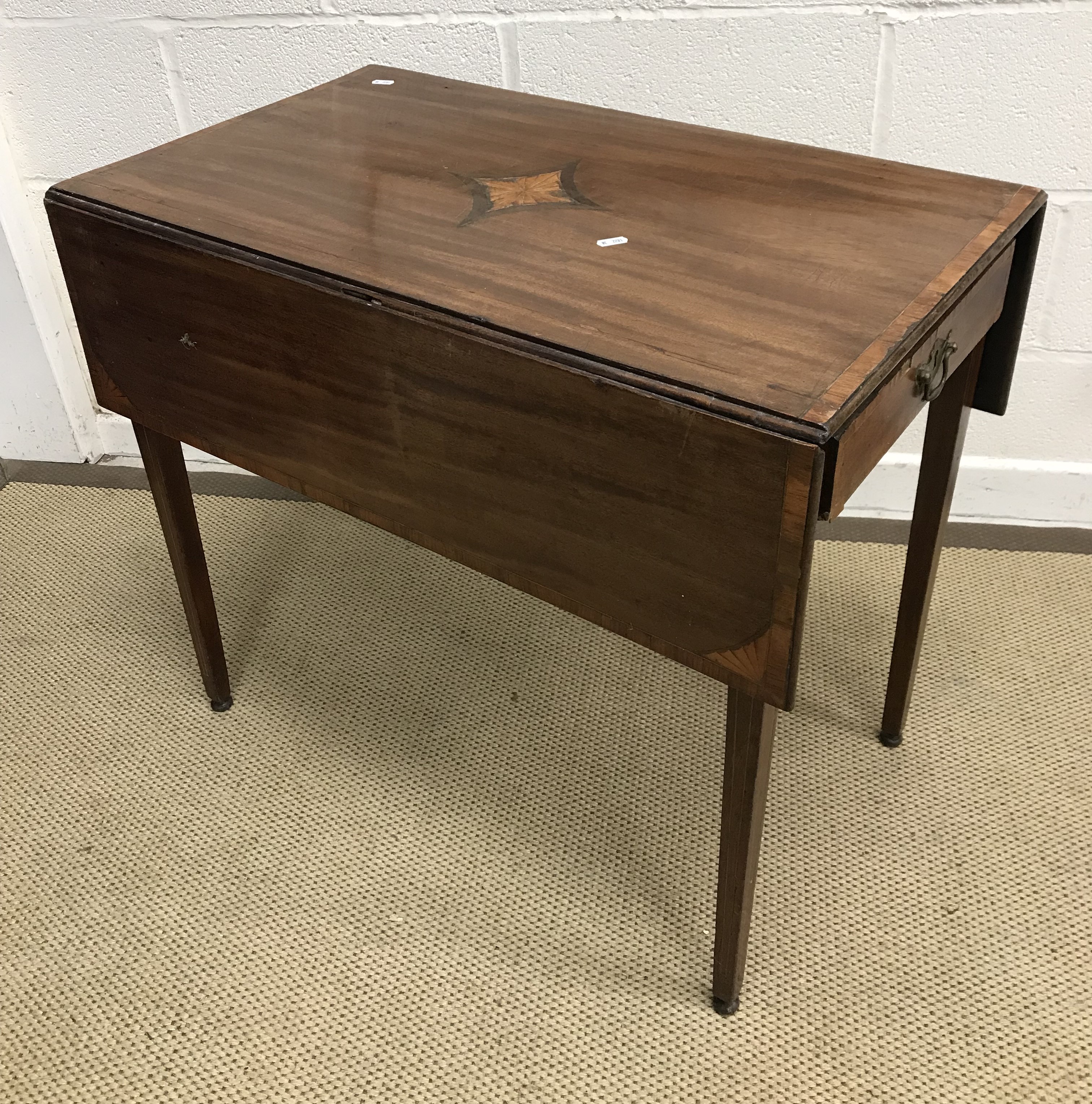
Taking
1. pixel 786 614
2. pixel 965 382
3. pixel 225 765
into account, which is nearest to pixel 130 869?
pixel 225 765

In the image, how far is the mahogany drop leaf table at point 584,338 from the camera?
89 cm

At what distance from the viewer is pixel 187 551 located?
1467 mm

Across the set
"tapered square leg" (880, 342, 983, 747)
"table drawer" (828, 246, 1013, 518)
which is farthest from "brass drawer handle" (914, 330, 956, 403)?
"tapered square leg" (880, 342, 983, 747)

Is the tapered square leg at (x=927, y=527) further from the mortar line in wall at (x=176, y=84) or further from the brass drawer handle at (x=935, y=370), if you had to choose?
the mortar line in wall at (x=176, y=84)

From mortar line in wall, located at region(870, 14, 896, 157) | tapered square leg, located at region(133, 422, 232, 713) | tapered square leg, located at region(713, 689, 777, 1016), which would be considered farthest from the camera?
mortar line in wall, located at region(870, 14, 896, 157)

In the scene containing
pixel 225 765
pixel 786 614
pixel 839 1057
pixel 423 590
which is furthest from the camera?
pixel 423 590

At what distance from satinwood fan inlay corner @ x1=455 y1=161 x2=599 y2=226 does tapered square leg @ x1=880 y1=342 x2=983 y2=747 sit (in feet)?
1.38

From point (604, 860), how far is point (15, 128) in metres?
1.40

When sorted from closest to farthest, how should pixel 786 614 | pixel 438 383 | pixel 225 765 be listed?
pixel 786 614
pixel 438 383
pixel 225 765

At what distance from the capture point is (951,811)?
1.41 meters

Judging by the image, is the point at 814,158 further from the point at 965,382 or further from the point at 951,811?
the point at 951,811

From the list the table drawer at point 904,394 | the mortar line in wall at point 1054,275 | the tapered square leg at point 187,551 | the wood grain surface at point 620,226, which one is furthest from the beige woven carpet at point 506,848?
the wood grain surface at point 620,226

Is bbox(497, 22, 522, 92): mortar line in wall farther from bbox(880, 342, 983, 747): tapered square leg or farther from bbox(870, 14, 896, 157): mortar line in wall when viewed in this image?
bbox(880, 342, 983, 747): tapered square leg

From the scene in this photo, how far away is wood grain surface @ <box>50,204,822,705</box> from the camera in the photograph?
0.89m
